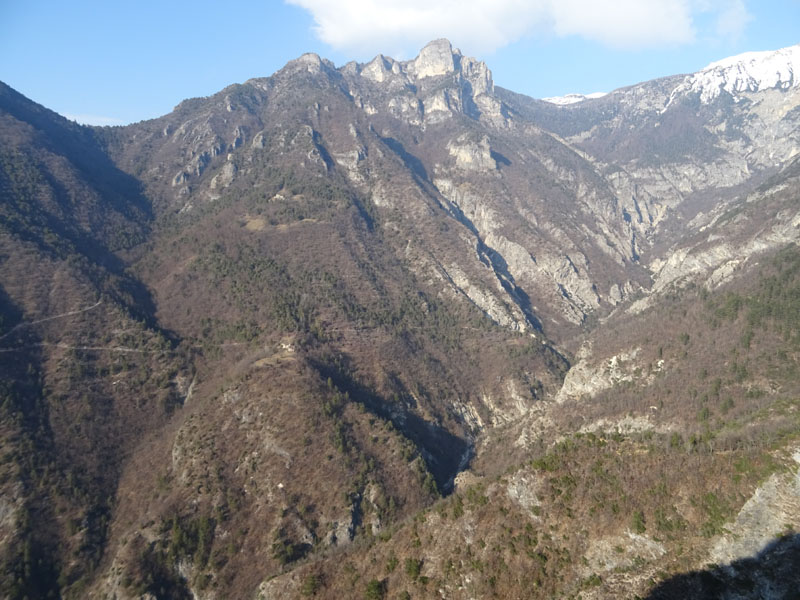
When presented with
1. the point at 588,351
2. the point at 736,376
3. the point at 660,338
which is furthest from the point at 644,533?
the point at 588,351

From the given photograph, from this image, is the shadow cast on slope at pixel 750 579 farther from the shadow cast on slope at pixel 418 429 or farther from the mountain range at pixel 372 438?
the shadow cast on slope at pixel 418 429

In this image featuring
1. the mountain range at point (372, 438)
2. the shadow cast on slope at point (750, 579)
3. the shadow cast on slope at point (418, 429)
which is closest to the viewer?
the shadow cast on slope at point (750, 579)

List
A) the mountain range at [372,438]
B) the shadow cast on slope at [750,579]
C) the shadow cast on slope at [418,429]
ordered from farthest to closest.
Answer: the shadow cast on slope at [418,429]
the mountain range at [372,438]
the shadow cast on slope at [750,579]

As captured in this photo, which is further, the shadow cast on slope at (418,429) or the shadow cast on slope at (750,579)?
the shadow cast on slope at (418,429)

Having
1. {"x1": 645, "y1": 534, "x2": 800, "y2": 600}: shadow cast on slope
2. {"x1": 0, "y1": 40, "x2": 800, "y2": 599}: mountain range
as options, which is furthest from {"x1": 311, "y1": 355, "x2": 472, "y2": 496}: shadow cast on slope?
{"x1": 645, "y1": 534, "x2": 800, "y2": 600}: shadow cast on slope

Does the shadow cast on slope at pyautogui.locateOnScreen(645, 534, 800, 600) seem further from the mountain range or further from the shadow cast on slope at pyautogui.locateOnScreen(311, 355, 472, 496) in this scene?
the shadow cast on slope at pyautogui.locateOnScreen(311, 355, 472, 496)

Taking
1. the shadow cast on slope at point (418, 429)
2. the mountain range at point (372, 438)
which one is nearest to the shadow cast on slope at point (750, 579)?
the mountain range at point (372, 438)

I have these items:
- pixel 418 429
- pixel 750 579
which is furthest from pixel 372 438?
pixel 750 579

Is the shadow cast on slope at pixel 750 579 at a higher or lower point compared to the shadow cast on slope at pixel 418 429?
higher

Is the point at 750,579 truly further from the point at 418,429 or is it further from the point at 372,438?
the point at 418,429
